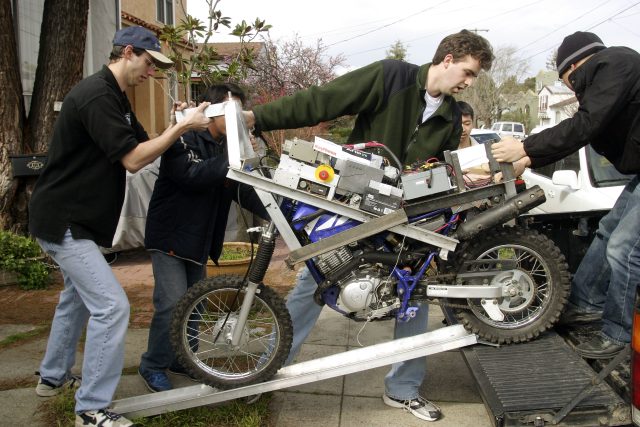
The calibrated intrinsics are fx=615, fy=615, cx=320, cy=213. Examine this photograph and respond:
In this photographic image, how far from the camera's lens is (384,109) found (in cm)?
371

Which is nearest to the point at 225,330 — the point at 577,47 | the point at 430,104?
the point at 430,104

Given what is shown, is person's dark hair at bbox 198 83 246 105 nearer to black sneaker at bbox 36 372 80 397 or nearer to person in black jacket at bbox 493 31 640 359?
person in black jacket at bbox 493 31 640 359

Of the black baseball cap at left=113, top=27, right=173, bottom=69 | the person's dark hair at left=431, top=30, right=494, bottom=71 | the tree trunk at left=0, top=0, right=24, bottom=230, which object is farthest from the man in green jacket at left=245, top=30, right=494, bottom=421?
the tree trunk at left=0, top=0, right=24, bottom=230

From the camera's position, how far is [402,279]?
341 centimetres

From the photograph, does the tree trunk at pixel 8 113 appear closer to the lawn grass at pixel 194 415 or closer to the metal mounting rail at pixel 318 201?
the lawn grass at pixel 194 415

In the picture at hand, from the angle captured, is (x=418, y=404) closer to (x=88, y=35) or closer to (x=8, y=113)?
(x=8, y=113)

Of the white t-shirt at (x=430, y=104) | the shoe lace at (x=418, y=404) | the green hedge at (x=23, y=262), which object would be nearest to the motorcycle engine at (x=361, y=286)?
the shoe lace at (x=418, y=404)

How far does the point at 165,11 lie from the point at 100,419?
18.4 meters

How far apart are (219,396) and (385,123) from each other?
1845 mm

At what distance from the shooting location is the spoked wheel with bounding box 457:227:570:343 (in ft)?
11.3

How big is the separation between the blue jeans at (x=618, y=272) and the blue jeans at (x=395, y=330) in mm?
1006

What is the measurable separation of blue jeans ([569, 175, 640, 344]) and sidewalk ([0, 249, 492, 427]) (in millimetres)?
951

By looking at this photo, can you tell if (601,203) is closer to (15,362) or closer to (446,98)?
(446,98)

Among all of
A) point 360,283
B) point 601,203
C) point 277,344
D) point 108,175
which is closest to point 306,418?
point 277,344
